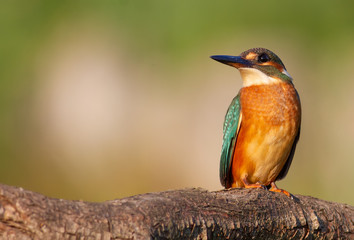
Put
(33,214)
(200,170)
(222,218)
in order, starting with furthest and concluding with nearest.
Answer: (200,170) < (222,218) < (33,214)

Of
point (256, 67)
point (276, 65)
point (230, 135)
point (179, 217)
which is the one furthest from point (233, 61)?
point (179, 217)

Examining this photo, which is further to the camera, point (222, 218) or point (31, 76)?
point (31, 76)

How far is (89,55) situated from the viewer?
339 inches

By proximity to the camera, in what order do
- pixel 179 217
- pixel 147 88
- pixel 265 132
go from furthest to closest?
pixel 147 88, pixel 265 132, pixel 179 217

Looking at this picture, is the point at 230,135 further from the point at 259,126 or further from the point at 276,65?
the point at 276,65

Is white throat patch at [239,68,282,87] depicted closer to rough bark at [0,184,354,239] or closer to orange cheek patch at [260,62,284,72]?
orange cheek patch at [260,62,284,72]

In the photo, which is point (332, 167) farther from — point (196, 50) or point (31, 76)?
point (31, 76)

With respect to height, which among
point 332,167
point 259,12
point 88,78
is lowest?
point 332,167

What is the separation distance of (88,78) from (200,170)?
6.52 feet

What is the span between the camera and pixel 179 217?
9.50 ft

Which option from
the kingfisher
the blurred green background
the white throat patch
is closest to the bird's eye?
the kingfisher

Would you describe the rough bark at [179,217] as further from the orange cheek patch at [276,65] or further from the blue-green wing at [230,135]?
the orange cheek patch at [276,65]

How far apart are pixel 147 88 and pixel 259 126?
399cm

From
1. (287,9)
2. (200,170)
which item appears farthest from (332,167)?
(287,9)
